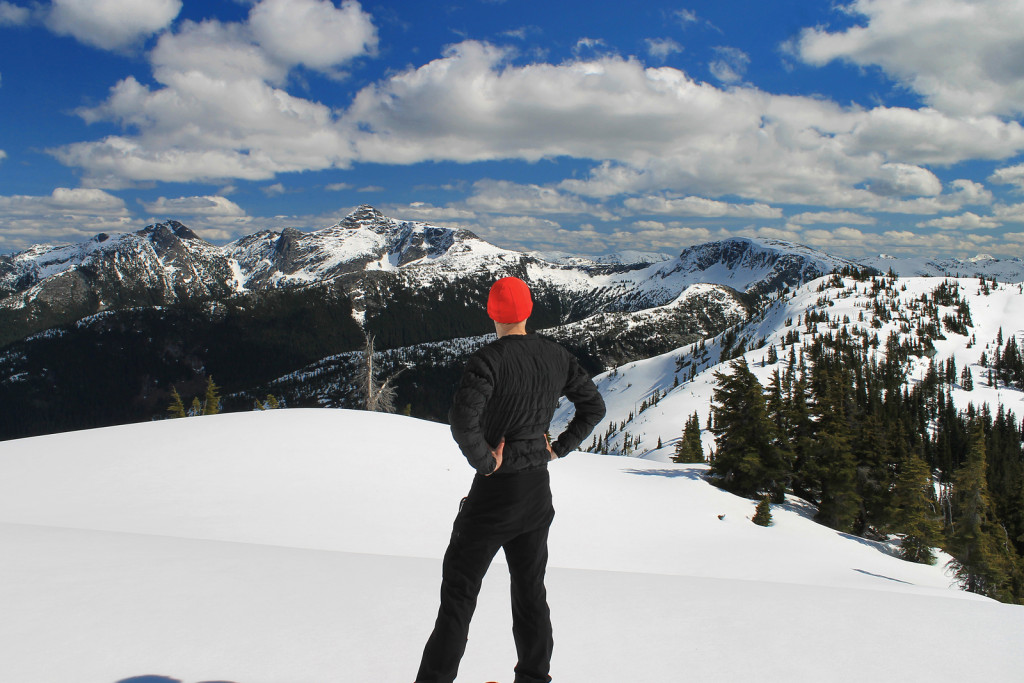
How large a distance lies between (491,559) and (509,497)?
1.48 feet

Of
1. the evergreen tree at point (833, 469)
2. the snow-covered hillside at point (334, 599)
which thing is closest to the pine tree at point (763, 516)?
the snow-covered hillside at point (334, 599)

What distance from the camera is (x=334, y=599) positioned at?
5938 millimetres

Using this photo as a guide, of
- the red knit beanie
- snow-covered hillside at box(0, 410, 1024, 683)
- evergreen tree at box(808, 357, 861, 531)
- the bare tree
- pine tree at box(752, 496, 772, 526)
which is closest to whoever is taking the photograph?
the red knit beanie

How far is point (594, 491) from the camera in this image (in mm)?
17844

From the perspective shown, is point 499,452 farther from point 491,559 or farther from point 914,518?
point 914,518

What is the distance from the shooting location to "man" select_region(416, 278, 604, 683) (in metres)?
3.67

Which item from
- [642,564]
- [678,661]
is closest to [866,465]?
[642,564]

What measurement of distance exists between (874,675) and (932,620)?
1.99 meters

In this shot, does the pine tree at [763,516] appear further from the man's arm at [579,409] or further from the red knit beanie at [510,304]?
the red knit beanie at [510,304]

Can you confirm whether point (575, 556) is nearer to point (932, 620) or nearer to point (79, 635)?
point (932, 620)

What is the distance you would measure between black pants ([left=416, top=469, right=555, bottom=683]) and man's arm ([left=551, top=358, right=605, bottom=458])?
440 millimetres

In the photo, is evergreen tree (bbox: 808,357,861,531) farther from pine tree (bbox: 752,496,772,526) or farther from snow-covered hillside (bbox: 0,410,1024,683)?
snow-covered hillside (bbox: 0,410,1024,683)

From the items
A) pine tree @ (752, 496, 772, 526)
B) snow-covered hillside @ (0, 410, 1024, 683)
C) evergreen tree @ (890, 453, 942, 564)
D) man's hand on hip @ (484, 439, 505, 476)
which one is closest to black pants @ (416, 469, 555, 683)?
man's hand on hip @ (484, 439, 505, 476)

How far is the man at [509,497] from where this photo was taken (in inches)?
144
